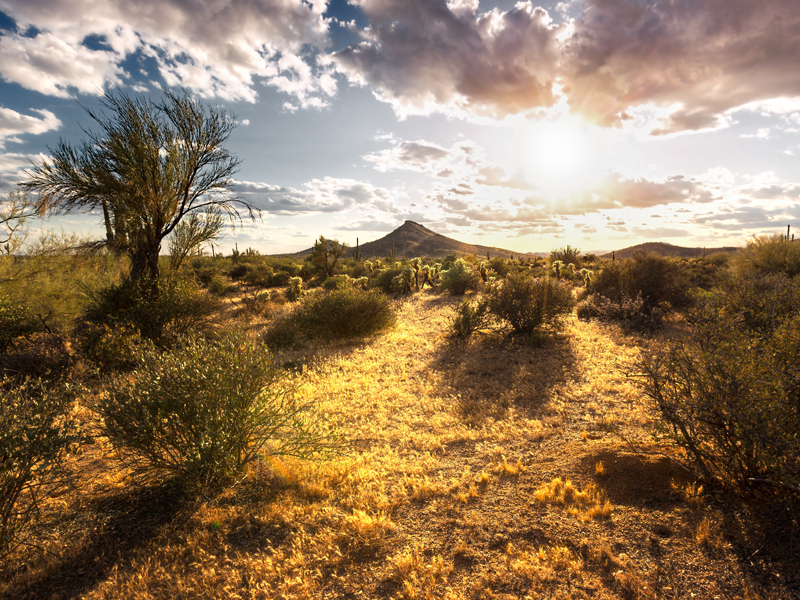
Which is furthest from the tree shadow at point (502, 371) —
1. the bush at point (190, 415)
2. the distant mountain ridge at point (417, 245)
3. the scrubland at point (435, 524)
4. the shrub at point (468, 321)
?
the distant mountain ridge at point (417, 245)

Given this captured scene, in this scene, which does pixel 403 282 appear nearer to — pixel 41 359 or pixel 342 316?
pixel 342 316

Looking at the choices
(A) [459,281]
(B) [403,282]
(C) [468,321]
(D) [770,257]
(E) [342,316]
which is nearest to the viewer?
(C) [468,321]

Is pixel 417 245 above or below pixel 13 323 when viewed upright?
above

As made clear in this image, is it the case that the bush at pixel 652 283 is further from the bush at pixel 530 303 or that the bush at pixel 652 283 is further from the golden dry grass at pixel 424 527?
the golden dry grass at pixel 424 527

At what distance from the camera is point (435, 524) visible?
12.2 ft

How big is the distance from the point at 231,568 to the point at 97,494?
2.19 meters

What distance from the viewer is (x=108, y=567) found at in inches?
121

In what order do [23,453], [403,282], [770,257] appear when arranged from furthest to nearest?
[403,282] < [770,257] < [23,453]

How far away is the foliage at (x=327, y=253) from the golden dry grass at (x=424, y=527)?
2370cm

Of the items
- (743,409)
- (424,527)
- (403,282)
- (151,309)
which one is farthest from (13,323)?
(403,282)

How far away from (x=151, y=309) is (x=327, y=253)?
2054cm

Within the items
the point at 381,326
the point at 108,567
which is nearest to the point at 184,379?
the point at 108,567

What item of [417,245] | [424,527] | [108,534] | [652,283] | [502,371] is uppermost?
[417,245]

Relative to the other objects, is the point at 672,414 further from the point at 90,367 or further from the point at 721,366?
the point at 90,367
